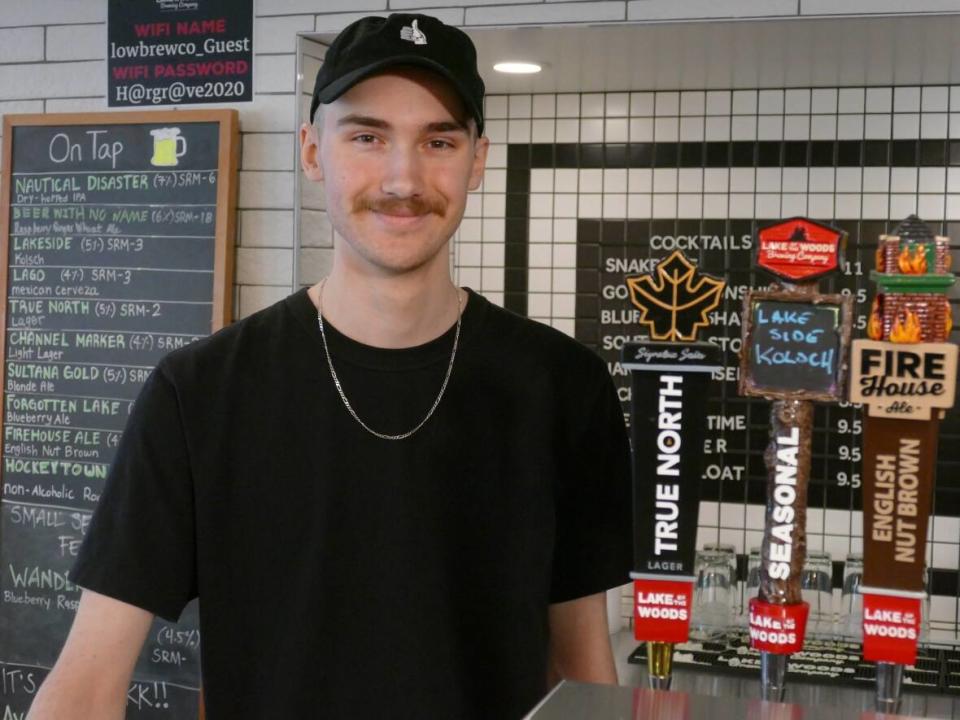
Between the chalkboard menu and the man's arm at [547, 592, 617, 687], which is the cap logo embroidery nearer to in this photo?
the man's arm at [547, 592, 617, 687]

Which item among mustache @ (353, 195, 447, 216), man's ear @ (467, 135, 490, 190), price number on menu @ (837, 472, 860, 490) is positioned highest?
man's ear @ (467, 135, 490, 190)

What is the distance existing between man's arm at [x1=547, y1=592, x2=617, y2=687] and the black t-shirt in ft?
0.33

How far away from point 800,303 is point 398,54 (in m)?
0.94

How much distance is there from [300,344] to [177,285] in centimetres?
154

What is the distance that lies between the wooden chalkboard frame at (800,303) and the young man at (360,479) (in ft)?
2.05

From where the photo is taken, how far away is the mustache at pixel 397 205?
1.38 m

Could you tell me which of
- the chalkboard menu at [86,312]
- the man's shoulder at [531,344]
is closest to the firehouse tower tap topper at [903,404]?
the man's shoulder at [531,344]

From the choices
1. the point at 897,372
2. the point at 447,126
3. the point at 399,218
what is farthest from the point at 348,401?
the point at 897,372

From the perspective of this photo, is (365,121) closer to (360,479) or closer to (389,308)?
(389,308)

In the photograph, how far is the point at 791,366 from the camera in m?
2.07

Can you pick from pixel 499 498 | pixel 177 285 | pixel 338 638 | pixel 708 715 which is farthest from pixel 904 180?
pixel 708 715

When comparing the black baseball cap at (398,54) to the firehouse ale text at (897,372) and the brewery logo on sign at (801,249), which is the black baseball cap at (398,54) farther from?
the firehouse ale text at (897,372)

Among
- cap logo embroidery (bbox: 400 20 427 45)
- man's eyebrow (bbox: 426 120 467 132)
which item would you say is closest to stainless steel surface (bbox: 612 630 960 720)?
man's eyebrow (bbox: 426 120 467 132)

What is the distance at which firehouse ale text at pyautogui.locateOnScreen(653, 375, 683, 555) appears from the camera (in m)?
2.00
